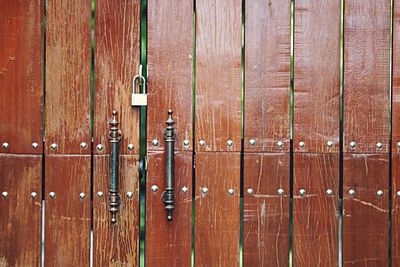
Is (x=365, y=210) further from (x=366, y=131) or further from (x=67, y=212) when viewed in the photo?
(x=67, y=212)

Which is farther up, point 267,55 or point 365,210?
point 267,55

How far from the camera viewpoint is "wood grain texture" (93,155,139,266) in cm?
170

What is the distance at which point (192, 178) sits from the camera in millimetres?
1695

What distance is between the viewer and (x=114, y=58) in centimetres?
169

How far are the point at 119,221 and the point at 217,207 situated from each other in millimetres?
298

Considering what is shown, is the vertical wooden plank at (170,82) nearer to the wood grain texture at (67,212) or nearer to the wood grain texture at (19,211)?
the wood grain texture at (67,212)

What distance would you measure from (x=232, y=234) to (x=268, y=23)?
2.10ft

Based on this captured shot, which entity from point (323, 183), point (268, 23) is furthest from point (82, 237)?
point (268, 23)

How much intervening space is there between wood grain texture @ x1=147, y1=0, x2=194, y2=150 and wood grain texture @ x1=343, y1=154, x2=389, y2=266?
498mm

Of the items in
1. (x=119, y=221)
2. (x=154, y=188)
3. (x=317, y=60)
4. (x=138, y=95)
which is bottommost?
(x=119, y=221)

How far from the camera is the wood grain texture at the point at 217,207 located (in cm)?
169

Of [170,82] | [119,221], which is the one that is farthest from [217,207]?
[170,82]

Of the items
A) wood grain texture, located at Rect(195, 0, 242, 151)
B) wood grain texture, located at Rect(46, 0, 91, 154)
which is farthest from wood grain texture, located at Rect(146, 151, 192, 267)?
wood grain texture, located at Rect(46, 0, 91, 154)

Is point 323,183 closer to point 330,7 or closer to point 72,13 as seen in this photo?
point 330,7
